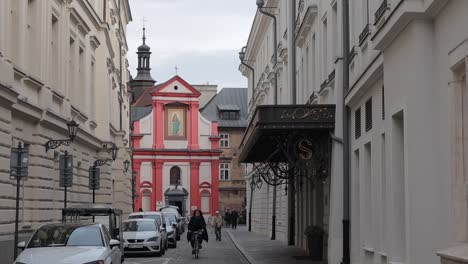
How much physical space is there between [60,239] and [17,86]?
772cm

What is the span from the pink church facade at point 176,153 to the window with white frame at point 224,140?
7741 millimetres

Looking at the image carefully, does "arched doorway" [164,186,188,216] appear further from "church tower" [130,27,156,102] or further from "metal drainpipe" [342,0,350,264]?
"metal drainpipe" [342,0,350,264]

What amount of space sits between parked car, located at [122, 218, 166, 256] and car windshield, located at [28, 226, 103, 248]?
1427 centimetres

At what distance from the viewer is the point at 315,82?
85.6 feet

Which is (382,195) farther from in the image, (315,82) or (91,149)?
(91,149)

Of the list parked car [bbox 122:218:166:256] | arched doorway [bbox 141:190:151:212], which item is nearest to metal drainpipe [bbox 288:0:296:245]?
parked car [bbox 122:218:166:256]

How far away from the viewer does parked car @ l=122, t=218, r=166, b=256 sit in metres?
30.0

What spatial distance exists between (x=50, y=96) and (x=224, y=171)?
62.7m

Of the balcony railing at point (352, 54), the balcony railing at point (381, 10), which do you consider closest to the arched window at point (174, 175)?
the balcony railing at point (352, 54)

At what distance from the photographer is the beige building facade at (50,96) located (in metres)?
20.4

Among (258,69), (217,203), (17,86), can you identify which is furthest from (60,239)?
(217,203)

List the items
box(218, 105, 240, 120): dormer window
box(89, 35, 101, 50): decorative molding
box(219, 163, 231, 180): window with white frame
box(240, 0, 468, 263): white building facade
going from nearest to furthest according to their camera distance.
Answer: box(240, 0, 468, 263): white building facade < box(89, 35, 101, 50): decorative molding < box(219, 163, 231, 180): window with white frame < box(218, 105, 240, 120): dormer window

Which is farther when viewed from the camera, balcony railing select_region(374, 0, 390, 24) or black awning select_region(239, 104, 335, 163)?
black awning select_region(239, 104, 335, 163)

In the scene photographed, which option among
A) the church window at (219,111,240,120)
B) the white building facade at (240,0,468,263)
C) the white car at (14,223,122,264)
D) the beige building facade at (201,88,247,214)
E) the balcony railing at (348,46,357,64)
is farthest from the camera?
the church window at (219,111,240,120)
